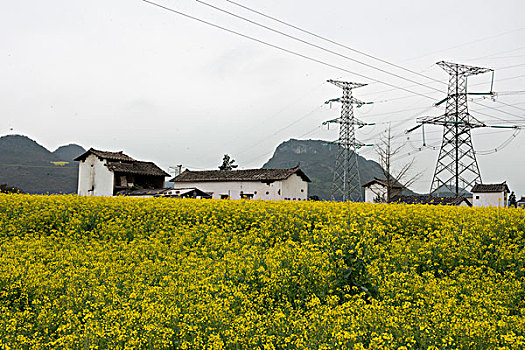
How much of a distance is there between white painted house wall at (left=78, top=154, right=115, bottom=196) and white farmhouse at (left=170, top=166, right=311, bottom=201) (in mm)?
6128

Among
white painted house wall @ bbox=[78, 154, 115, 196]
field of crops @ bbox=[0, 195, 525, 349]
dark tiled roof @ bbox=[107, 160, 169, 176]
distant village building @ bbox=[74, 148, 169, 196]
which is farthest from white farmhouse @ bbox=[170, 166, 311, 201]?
field of crops @ bbox=[0, 195, 525, 349]

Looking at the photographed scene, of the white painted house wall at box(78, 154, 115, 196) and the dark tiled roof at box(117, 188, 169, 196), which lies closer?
the dark tiled roof at box(117, 188, 169, 196)

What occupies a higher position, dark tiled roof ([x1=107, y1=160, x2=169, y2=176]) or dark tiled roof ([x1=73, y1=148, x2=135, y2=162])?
dark tiled roof ([x1=73, y1=148, x2=135, y2=162])

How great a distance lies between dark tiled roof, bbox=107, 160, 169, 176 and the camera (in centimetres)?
3816

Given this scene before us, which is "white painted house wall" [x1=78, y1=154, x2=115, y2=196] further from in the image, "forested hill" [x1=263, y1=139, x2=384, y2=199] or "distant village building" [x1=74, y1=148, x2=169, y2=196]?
"forested hill" [x1=263, y1=139, x2=384, y2=199]

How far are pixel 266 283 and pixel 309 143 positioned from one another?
105316 millimetres

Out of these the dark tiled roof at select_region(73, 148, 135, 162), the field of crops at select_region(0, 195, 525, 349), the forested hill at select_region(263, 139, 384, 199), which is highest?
the forested hill at select_region(263, 139, 384, 199)

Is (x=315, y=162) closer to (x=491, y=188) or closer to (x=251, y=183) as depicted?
(x=491, y=188)

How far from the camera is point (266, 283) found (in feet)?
19.0

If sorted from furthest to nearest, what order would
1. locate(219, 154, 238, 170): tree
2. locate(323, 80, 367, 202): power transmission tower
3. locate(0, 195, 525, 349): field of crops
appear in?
locate(219, 154, 238, 170): tree
locate(323, 80, 367, 202): power transmission tower
locate(0, 195, 525, 349): field of crops

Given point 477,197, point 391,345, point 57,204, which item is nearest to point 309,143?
point 477,197

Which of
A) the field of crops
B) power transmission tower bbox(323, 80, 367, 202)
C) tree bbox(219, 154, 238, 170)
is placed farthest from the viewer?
tree bbox(219, 154, 238, 170)

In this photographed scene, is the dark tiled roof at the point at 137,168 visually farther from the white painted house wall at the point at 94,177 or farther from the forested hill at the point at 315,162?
the forested hill at the point at 315,162

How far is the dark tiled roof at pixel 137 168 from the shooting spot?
125 feet
